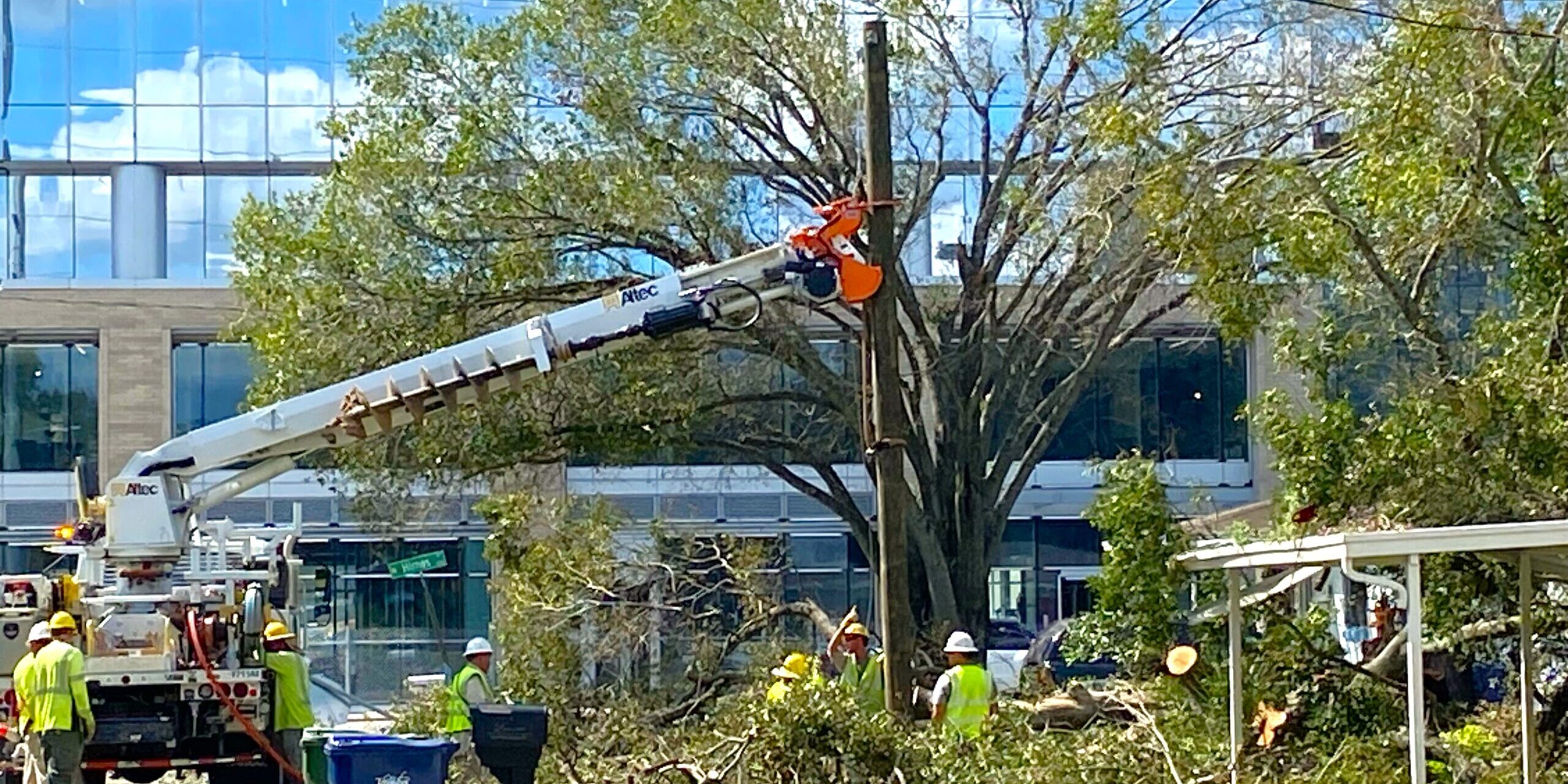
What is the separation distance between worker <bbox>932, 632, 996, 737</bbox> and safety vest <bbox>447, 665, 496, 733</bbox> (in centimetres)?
365

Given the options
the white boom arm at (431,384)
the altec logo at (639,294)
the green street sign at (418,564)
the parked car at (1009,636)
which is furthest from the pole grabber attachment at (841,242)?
the green street sign at (418,564)

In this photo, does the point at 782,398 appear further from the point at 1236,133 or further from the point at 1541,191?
the point at 1541,191

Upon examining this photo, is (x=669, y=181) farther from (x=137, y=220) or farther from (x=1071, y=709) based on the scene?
(x=137, y=220)

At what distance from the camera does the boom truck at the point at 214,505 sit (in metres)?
17.5

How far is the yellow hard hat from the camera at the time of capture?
14383mm

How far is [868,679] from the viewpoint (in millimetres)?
15727

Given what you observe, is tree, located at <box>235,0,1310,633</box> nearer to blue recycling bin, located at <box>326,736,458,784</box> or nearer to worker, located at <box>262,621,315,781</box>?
worker, located at <box>262,621,315,781</box>

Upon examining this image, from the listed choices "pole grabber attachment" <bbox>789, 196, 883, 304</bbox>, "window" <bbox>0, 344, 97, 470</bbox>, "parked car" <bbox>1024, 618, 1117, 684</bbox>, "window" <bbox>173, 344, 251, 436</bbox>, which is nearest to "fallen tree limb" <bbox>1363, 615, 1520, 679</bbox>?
"pole grabber attachment" <bbox>789, 196, 883, 304</bbox>

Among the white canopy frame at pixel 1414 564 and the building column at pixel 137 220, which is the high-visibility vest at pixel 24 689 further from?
the building column at pixel 137 220

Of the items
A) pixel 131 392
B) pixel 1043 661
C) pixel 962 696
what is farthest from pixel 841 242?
pixel 131 392

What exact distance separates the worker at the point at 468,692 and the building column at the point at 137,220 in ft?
87.1

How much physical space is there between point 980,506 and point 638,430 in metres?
4.46

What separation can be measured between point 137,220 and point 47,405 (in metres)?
3.92

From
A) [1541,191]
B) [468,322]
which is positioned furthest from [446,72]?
[1541,191]
